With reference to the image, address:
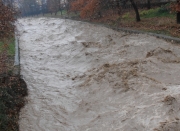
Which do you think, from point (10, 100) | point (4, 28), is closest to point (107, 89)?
point (10, 100)

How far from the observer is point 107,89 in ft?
33.5

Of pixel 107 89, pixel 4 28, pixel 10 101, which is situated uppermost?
pixel 4 28

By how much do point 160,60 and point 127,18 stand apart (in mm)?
15653

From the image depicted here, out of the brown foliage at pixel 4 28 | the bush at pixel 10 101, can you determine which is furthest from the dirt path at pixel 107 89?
the brown foliage at pixel 4 28

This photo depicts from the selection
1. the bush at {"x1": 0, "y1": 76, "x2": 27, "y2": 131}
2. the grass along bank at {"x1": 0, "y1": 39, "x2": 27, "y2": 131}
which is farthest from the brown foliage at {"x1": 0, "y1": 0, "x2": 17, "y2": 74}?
the bush at {"x1": 0, "y1": 76, "x2": 27, "y2": 131}

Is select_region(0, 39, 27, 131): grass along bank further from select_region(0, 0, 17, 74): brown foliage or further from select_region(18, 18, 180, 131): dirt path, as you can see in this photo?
Answer: select_region(0, 0, 17, 74): brown foliage

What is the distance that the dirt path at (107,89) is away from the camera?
7.68 metres

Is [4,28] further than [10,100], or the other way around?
[4,28]

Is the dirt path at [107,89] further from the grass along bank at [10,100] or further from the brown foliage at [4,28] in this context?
the brown foliage at [4,28]

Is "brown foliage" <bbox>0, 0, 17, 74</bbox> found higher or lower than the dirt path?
higher

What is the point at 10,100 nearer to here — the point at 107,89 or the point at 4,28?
the point at 4,28

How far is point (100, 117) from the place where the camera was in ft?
26.8

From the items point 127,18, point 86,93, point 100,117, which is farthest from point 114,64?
point 127,18

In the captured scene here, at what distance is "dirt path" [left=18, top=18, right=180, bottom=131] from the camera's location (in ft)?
25.2
